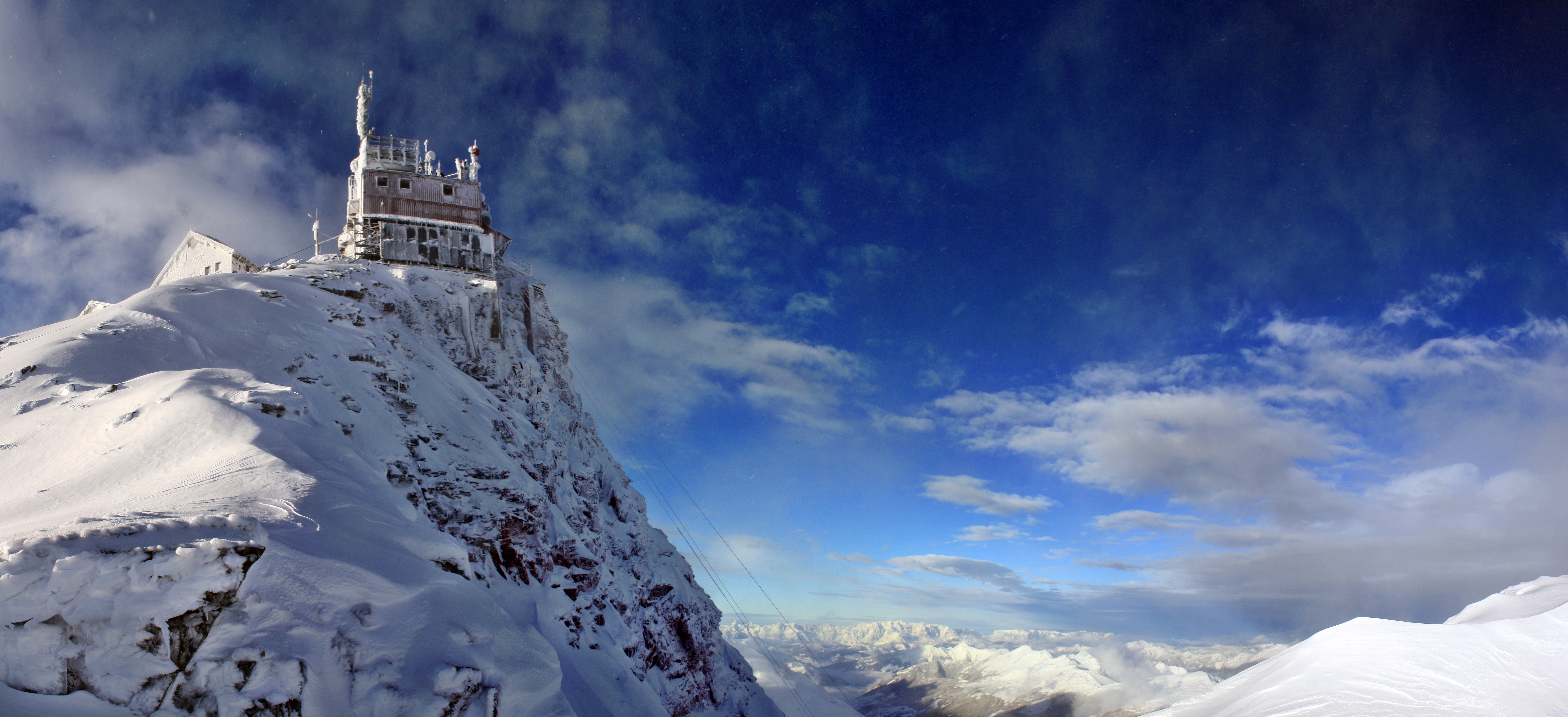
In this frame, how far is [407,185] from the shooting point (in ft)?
150

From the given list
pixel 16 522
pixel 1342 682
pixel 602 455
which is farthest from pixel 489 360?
pixel 1342 682

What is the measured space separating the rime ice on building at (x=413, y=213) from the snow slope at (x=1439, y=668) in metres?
61.8

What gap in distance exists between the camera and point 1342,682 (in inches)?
1266

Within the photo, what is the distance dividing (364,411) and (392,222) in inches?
1287

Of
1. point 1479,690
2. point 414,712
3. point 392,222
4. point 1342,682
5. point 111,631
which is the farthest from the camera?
point 392,222

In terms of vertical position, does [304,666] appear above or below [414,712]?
above

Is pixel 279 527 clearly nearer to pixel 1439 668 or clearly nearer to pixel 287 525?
pixel 287 525

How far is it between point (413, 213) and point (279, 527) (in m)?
43.5

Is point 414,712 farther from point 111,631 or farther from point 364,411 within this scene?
point 364,411

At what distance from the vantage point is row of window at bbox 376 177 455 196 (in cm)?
4506

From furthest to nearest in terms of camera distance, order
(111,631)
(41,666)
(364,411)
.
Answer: (364,411), (111,631), (41,666)

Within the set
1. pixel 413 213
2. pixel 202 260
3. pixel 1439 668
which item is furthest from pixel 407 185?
pixel 1439 668

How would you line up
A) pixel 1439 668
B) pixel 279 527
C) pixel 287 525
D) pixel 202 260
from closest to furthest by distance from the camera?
pixel 279 527
pixel 287 525
pixel 1439 668
pixel 202 260

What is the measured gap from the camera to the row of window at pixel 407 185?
45.1 meters
